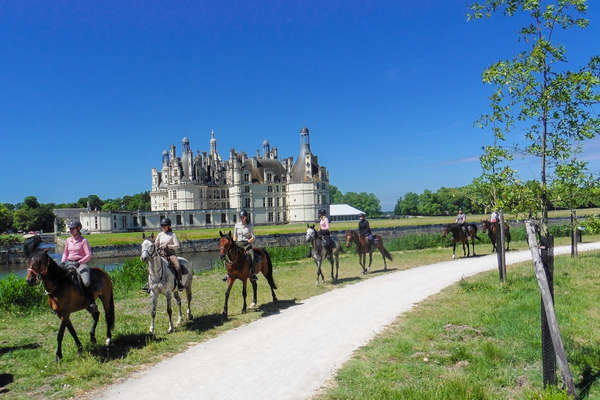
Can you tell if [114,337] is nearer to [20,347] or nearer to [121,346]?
[121,346]

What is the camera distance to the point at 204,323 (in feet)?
32.0

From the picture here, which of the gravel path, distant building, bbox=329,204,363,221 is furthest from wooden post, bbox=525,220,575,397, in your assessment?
distant building, bbox=329,204,363,221

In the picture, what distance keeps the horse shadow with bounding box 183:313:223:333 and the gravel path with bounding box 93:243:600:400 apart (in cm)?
80

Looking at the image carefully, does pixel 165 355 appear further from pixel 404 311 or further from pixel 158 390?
pixel 404 311

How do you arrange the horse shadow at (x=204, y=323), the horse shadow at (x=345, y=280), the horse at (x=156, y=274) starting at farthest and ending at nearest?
the horse shadow at (x=345, y=280), the horse shadow at (x=204, y=323), the horse at (x=156, y=274)

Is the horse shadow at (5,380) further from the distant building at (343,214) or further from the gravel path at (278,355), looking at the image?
the distant building at (343,214)

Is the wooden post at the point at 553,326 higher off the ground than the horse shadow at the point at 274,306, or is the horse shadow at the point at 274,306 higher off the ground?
the wooden post at the point at 553,326

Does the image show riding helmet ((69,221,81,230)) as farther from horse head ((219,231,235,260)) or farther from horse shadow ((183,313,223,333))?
horse shadow ((183,313,223,333))

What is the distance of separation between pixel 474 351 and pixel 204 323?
584 cm

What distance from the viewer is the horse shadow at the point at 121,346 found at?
7370 millimetres

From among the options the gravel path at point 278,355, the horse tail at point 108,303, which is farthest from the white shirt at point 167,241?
the gravel path at point 278,355

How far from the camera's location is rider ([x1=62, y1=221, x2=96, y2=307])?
7559 mm

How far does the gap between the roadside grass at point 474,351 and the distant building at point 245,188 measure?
7152cm

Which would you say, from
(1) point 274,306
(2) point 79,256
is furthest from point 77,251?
(1) point 274,306
